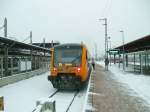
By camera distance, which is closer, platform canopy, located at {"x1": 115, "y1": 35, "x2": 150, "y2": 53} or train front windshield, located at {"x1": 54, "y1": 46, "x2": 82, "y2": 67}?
train front windshield, located at {"x1": 54, "y1": 46, "x2": 82, "y2": 67}

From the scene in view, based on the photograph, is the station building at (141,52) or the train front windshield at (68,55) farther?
the station building at (141,52)

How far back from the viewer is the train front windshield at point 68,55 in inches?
658

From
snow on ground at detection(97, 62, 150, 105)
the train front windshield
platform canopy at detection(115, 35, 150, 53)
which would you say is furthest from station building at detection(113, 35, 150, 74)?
the train front windshield

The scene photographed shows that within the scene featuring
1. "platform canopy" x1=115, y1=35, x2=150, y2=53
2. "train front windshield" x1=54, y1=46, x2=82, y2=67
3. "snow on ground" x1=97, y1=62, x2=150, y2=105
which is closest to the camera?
"snow on ground" x1=97, y1=62, x2=150, y2=105

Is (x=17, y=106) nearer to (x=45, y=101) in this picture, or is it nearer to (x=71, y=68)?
(x=71, y=68)

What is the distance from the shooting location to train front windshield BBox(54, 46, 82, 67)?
658 inches

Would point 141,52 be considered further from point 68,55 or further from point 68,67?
point 68,67

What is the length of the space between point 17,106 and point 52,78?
5.08 m

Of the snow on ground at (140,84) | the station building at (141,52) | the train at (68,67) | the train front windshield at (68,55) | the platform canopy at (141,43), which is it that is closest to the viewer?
the snow on ground at (140,84)

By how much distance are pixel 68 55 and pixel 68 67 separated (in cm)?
81

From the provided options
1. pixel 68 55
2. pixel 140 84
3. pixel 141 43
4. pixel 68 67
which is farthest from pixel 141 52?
pixel 68 67

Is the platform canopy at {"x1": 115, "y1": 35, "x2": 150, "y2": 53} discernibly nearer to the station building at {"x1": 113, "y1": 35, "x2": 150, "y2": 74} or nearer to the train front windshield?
the station building at {"x1": 113, "y1": 35, "x2": 150, "y2": 74}

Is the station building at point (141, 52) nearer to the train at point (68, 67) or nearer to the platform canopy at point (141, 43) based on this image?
the platform canopy at point (141, 43)

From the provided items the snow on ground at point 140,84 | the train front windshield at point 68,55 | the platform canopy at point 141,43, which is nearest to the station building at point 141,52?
the platform canopy at point 141,43
